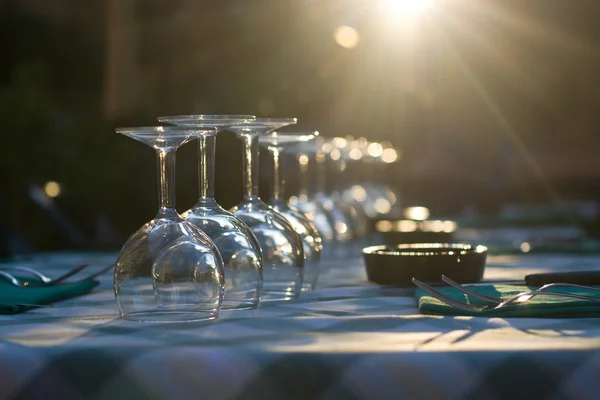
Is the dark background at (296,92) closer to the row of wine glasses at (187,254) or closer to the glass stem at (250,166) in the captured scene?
the glass stem at (250,166)

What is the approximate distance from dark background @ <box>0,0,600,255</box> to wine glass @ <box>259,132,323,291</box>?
4.47ft

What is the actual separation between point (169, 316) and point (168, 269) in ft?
0.19

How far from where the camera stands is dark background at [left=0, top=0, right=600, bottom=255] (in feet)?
19.0

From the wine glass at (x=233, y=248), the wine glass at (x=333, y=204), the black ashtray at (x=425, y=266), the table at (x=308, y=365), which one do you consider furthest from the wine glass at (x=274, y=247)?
the wine glass at (x=333, y=204)

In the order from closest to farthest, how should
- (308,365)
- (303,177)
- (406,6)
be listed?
(308,365) < (303,177) < (406,6)

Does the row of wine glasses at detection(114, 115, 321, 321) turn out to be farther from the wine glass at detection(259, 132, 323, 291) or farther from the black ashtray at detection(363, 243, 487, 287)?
the black ashtray at detection(363, 243, 487, 287)

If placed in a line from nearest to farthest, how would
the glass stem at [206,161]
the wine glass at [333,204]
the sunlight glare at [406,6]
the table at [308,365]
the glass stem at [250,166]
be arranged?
1. the table at [308,365]
2. the glass stem at [206,161]
3. the glass stem at [250,166]
4. the wine glass at [333,204]
5. the sunlight glare at [406,6]

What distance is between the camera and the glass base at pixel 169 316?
122 cm

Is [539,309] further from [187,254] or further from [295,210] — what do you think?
[295,210]

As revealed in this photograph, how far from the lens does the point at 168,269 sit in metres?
1.25

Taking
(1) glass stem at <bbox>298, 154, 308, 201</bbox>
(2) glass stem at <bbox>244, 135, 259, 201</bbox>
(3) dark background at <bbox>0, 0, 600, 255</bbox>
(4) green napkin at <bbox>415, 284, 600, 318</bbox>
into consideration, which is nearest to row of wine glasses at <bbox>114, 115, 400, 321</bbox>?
(2) glass stem at <bbox>244, 135, 259, 201</bbox>

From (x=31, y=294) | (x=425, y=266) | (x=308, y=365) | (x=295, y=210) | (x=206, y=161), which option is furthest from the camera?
(x=295, y=210)

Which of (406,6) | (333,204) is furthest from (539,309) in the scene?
(406,6)

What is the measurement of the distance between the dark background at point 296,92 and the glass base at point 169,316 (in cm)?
173
